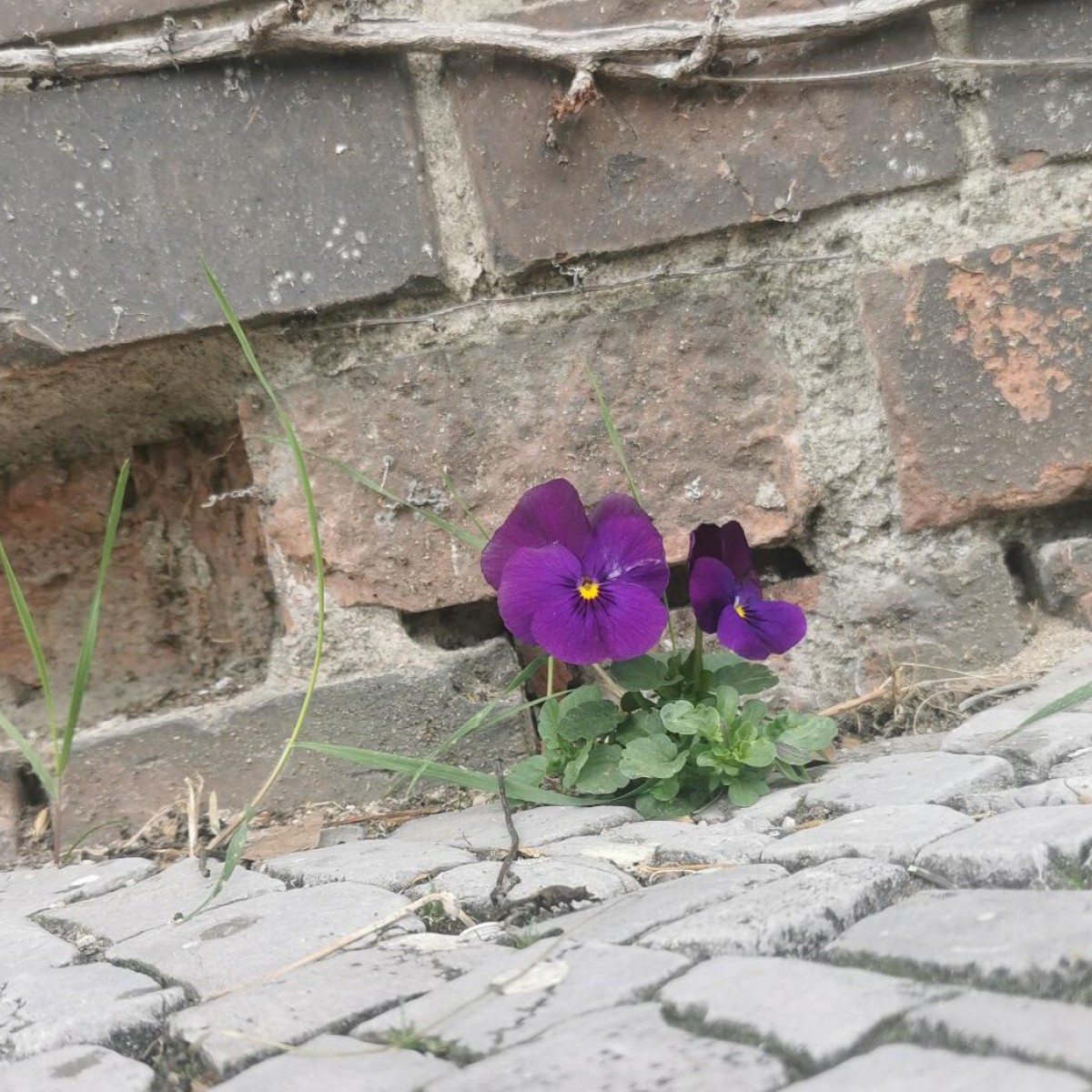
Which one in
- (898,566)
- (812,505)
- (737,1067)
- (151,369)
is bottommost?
(737,1067)

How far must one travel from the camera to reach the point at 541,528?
4.72 ft

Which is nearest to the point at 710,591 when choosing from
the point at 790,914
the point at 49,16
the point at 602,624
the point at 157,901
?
the point at 602,624

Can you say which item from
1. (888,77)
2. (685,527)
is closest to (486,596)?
(685,527)

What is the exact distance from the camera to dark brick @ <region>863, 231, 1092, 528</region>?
5.40 ft

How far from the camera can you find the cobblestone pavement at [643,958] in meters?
0.67

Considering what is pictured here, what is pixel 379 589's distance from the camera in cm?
172

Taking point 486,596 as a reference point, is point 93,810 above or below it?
below

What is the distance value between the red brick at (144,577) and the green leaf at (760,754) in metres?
0.84

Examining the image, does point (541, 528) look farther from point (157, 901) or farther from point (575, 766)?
point (157, 901)

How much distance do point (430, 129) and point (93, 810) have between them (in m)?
1.08

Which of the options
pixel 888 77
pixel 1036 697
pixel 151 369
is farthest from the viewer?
pixel 151 369

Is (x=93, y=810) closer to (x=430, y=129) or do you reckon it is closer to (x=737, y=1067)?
(x=430, y=129)

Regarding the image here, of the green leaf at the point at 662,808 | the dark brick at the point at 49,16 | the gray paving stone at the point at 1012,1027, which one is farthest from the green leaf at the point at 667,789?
the dark brick at the point at 49,16

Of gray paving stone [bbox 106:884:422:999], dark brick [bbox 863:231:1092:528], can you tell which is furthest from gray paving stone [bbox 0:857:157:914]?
dark brick [bbox 863:231:1092:528]
